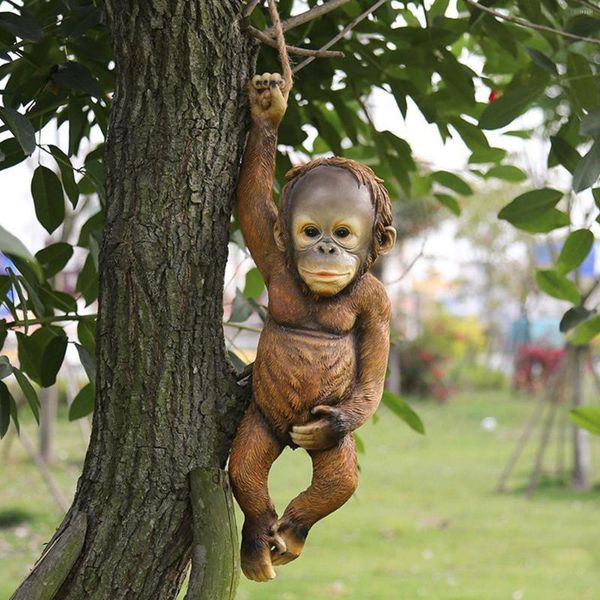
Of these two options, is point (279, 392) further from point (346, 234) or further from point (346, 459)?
point (346, 234)

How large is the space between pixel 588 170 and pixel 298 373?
0.57 metres

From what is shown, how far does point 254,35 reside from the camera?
1.42 metres

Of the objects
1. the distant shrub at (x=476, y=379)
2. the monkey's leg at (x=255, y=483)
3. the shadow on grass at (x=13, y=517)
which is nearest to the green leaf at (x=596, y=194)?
the monkey's leg at (x=255, y=483)

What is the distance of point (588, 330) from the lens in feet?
6.59

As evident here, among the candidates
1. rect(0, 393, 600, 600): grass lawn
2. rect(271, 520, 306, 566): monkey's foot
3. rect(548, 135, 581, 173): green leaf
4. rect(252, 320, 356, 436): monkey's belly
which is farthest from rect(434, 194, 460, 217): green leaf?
rect(0, 393, 600, 600): grass lawn

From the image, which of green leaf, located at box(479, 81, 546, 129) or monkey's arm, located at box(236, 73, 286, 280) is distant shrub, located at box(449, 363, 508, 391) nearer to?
green leaf, located at box(479, 81, 546, 129)

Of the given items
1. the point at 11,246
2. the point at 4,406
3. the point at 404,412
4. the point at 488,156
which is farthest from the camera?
the point at 488,156

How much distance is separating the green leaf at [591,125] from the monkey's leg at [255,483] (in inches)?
25.3

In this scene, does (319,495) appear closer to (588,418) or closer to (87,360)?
(87,360)

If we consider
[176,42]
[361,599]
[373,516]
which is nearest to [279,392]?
[176,42]

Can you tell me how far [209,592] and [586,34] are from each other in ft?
3.96

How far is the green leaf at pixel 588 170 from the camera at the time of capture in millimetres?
1442

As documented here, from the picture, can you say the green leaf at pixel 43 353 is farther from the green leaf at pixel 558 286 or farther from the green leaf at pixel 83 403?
the green leaf at pixel 558 286

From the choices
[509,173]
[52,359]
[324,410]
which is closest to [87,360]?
[52,359]
